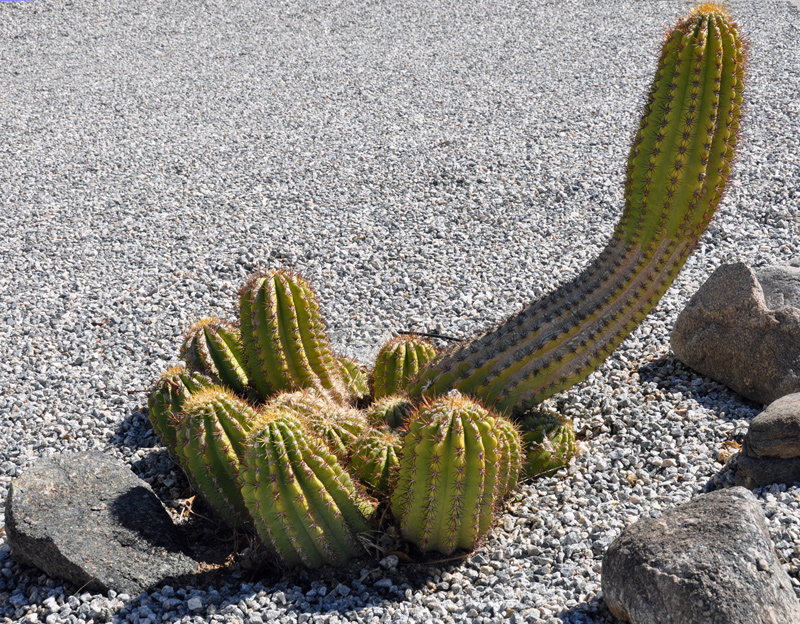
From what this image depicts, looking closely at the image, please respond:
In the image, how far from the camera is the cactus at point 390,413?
3508mm

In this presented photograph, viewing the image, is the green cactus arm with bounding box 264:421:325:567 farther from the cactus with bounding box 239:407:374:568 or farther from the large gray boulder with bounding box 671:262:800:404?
the large gray boulder with bounding box 671:262:800:404

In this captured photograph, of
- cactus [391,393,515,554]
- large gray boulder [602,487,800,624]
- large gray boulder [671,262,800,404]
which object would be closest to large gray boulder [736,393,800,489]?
large gray boulder [602,487,800,624]

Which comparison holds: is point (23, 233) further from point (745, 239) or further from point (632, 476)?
point (745, 239)

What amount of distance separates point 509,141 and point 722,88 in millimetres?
4803

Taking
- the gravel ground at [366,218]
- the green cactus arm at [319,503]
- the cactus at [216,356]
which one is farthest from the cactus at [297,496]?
the cactus at [216,356]

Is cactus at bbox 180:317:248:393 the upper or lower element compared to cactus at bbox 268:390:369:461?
upper

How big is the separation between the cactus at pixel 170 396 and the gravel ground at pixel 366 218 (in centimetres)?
32

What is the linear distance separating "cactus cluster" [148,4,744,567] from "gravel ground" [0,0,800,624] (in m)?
0.26

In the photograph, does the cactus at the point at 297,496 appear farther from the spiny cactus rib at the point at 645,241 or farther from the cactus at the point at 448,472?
the spiny cactus rib at the point at 645,241

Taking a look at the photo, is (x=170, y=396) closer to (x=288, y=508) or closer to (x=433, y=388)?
(x=288, y=508)

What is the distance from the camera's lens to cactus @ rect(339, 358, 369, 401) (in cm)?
402

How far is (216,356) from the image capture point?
386 cm

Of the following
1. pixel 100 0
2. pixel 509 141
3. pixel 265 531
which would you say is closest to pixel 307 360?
pixel 265 531

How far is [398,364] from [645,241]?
4.26 ft
